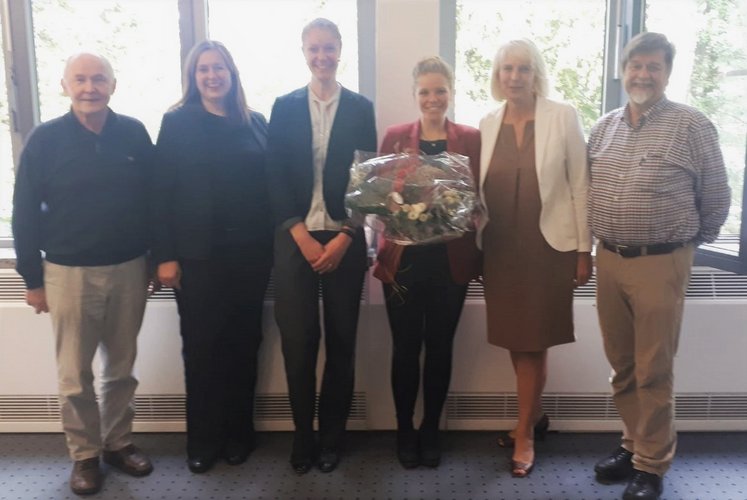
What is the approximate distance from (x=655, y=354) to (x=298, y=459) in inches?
54.7

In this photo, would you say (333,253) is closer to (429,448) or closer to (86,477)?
(429,448)

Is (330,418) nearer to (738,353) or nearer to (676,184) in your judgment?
(676,184)

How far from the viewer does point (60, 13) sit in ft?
9.95

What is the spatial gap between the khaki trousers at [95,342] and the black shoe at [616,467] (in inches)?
73.6

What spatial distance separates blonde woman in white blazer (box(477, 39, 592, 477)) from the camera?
231 cm

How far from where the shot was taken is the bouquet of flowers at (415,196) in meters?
2.15

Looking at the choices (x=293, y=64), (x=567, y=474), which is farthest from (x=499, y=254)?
(x=293, y=64)

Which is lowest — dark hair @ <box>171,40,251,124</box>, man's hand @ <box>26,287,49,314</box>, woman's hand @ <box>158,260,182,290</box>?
man's hand @ <box>26,287,49,314</box>

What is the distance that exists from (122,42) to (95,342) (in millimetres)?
1474

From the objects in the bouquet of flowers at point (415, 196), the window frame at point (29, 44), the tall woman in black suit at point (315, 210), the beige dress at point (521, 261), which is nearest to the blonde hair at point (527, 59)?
the beige dress at point (521, 261)

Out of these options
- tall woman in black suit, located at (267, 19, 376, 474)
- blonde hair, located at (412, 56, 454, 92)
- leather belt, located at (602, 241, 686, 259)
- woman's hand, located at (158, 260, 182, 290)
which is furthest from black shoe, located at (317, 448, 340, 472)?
blonde hair, located at (412, 56, 454, 92)

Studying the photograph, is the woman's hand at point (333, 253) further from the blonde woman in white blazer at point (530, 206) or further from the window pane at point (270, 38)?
the window pane at point (270, 38)

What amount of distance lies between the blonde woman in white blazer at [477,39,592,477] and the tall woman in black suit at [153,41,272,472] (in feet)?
2.93

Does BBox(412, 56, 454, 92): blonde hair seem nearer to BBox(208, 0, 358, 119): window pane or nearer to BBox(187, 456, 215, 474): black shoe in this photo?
BBox(208, 0, 358, 119): window pane
